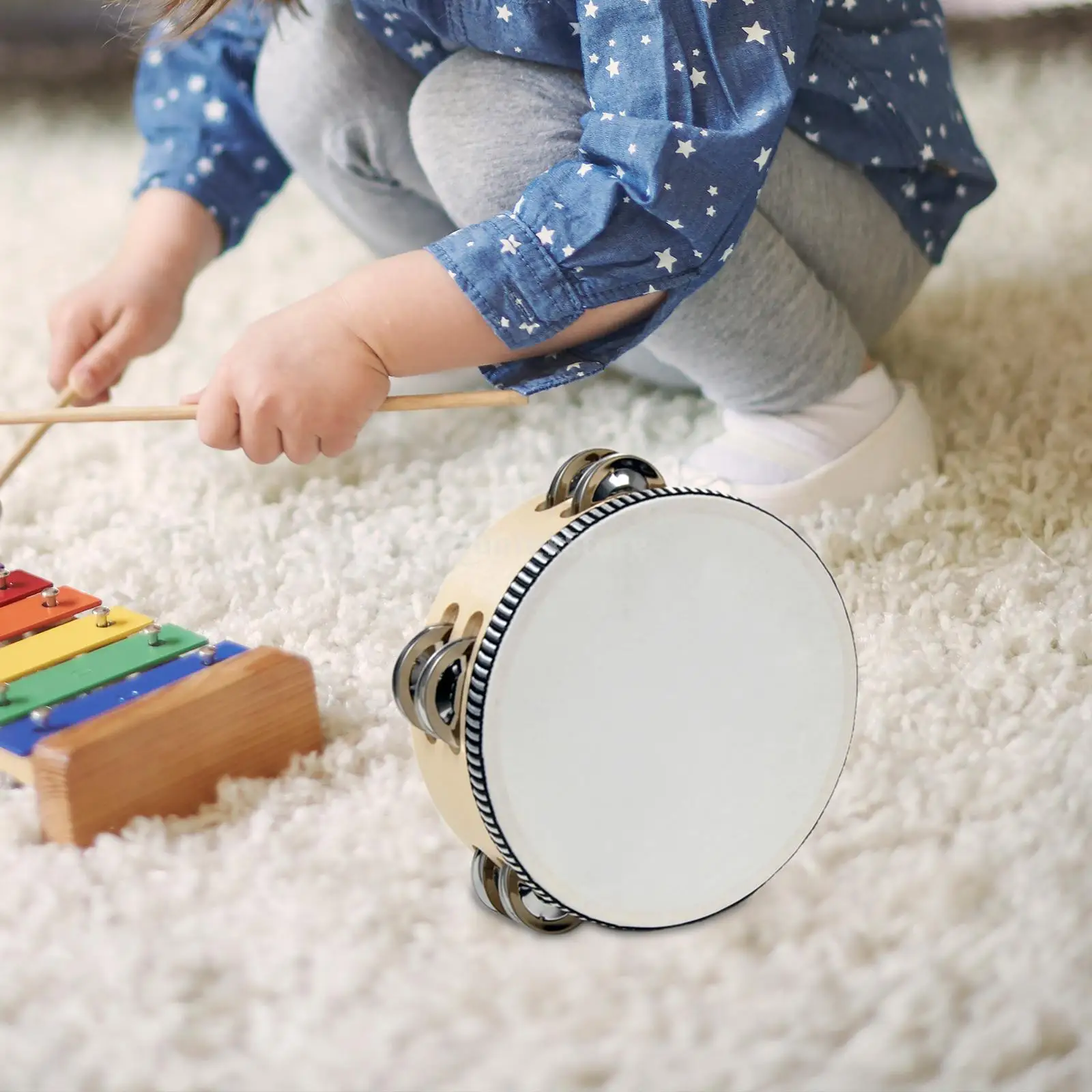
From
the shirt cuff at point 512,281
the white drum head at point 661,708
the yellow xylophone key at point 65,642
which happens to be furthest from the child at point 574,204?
the white drum head at point 661,708

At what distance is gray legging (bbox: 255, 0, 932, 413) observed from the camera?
85 cm

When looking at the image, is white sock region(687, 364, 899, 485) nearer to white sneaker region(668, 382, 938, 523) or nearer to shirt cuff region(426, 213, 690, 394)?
white sneaker region(668, 382, 938, 523)

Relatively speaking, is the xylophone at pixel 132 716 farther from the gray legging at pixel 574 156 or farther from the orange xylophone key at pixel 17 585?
the gray legging at pixel 574 156

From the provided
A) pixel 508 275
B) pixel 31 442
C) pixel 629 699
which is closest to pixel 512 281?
pixel 508 275

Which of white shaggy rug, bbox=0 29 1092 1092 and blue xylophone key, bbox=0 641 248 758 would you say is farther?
blue xylophone key, bbox=0 641 248 758

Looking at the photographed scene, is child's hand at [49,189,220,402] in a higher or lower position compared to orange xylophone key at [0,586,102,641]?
higher

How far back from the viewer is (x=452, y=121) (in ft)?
2.87

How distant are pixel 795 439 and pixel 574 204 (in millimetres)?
276

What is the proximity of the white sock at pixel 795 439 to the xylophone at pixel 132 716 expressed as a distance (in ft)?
1.15

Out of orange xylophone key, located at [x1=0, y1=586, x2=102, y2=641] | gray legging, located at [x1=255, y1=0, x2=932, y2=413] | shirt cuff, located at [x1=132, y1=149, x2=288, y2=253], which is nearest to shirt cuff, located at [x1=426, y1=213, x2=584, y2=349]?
gray legging, located at [x1=255, y1=0, x2=932, y2=413]

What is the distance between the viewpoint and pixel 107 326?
98 centimetres

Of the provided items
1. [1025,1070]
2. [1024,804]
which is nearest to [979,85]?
[1024,804]

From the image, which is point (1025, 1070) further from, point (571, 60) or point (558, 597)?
point (571, 60)

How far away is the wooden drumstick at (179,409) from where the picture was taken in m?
0.69
